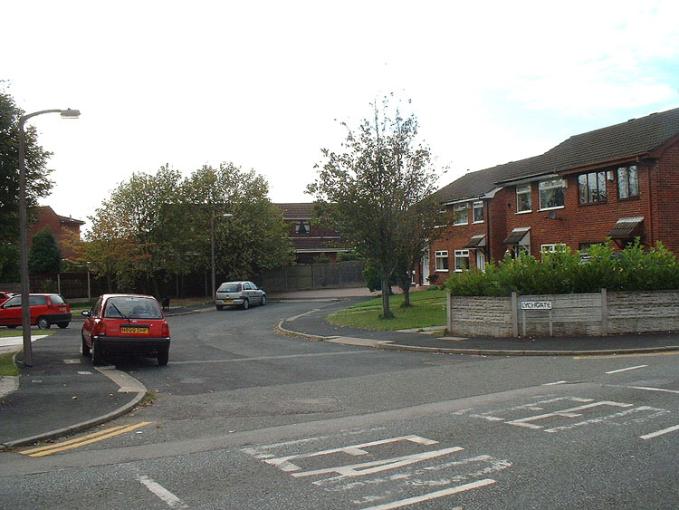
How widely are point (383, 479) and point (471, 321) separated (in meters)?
13.9

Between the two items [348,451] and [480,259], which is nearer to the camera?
[348,451]

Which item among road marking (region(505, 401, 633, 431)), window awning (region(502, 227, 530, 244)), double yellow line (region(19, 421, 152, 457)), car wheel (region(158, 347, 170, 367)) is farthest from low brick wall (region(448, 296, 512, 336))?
window awning (region(502, 227, 530, 244))

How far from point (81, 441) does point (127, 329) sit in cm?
702

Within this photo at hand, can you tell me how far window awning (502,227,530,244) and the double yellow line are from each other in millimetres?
25974

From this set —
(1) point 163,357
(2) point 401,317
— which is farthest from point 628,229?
(1) point 163,357

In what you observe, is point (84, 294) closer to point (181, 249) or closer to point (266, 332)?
point (181, 249)

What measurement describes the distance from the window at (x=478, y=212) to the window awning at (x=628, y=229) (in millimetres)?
11207

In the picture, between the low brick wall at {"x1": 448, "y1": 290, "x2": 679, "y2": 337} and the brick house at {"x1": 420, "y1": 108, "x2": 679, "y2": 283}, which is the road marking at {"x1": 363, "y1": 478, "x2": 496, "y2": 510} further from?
the brick house at {"x1": 420, "y1": 108, "x2": 679, "y2": 283}

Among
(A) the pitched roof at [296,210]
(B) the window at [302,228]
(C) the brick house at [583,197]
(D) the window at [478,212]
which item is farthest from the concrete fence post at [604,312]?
(B) the window at [302,228]

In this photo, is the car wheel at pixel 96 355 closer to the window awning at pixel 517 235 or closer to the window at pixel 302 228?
the window awning at pixel 517 235

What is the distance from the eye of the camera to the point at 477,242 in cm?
3659

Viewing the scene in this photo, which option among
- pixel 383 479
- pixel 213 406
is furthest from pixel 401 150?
pixel 383 479

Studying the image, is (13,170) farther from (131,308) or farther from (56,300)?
(56,300)

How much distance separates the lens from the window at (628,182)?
26453 millimetres
